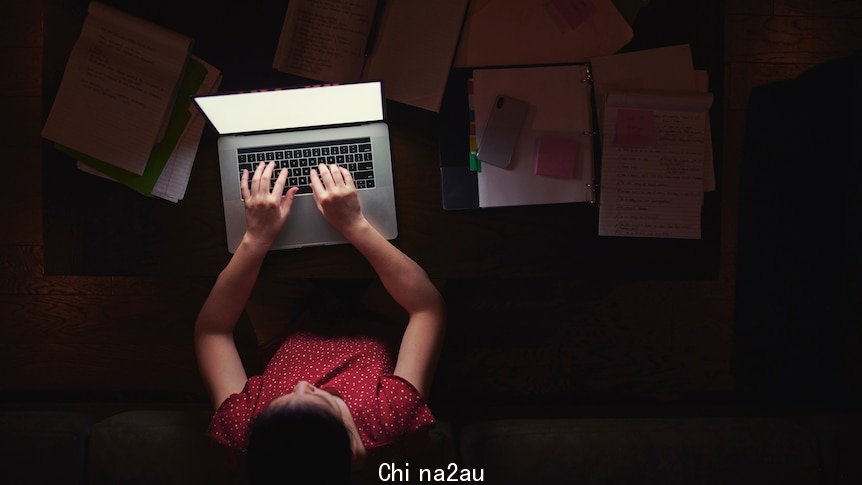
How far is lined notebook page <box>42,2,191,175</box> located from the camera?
1.21 metres

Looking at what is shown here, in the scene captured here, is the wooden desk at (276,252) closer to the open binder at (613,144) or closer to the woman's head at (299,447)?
the open binder at (613,144)

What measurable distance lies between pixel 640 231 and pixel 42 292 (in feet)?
6.18

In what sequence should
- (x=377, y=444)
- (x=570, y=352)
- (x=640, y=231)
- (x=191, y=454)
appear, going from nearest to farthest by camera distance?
(x=377, y=444) < (x=640, y=231) < (x=191, y=454) < (x=570, y=352)

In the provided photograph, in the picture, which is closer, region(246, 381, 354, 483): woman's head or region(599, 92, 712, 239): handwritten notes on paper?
region(246, 381, 354, 483): woman's head

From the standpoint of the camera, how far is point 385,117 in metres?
1.22

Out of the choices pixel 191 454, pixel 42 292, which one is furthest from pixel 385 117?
pixel 42 292

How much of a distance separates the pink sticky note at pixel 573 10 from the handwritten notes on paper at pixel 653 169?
200 mm

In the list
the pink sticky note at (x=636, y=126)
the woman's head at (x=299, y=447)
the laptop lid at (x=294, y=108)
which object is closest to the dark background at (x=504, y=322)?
the pink sticky note at (x=636, y=126)

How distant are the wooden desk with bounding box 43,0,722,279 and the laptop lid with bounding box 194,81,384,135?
0.08m

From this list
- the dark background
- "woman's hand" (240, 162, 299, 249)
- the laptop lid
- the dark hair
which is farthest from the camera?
the dark background

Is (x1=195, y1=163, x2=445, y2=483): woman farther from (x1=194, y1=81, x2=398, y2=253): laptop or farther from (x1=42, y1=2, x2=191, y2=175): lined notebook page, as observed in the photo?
(x1=42, y1=2, x2=191, y2=175): lined notebook page

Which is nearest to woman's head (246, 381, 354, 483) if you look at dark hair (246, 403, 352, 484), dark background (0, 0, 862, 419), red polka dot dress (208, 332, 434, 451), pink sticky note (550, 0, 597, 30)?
dark hair (246, 403, 352, 484)

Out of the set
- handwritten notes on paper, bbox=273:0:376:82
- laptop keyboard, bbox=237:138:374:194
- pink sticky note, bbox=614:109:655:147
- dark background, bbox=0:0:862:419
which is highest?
handwritten notes on paper, bbox=273:0:376:82

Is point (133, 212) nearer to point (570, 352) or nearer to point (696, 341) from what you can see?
point (570, 352)
